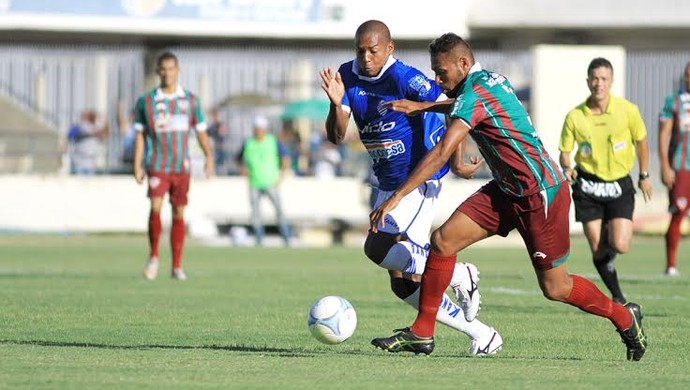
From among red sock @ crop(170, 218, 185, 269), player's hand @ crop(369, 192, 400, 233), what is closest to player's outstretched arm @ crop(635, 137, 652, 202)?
red sock @ crop(170, 218, 185, 269)

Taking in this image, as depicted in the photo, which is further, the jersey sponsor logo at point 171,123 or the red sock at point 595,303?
the jersey sponsor logo at point 171,123

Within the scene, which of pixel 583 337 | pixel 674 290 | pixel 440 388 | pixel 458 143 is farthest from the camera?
pixel 674 290

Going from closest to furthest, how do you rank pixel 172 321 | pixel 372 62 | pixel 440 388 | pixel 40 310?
pixel 440 388
pixel 372 62
pixel 172 321
pixel 40 310

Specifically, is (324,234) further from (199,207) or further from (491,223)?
(491,223)

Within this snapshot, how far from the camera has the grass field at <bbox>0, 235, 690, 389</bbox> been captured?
793 centimetres

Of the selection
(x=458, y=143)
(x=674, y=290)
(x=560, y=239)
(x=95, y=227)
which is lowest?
(x=95, y=227)

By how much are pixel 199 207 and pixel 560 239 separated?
2141 cm

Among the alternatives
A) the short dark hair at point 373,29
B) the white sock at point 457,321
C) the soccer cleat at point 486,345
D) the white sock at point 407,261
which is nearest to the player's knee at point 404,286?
the white sock at point 407,261

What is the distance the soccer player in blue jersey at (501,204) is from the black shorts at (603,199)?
4537mm

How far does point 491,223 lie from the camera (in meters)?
8.88

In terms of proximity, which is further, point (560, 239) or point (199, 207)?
point (199, 207)

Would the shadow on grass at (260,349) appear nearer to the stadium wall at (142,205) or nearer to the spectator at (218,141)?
the stadium wall at (142,205)

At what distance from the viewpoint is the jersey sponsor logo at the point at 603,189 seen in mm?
13477

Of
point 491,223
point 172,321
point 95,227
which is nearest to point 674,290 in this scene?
point 172,321
